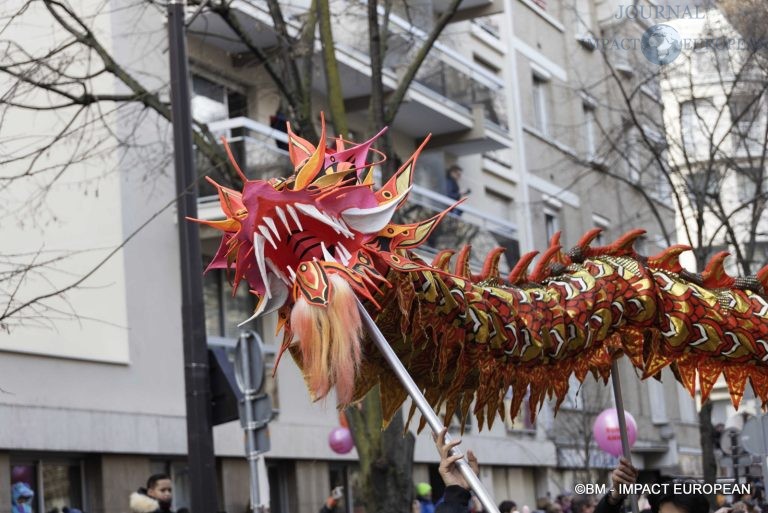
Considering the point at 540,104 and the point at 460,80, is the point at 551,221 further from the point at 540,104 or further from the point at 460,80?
the point at 460,80

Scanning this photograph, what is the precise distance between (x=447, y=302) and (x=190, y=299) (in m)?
5.85

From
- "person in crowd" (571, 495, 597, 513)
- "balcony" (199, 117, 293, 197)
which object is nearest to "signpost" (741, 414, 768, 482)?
"person in crowd" (571, 495, 597, 513)

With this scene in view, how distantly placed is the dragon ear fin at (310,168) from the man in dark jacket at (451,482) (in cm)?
108

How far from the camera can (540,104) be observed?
112ft

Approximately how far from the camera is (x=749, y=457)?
20.0 metres

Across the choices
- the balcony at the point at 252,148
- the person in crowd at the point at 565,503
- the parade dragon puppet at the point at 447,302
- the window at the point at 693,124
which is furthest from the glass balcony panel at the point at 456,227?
the parade dragon puppet at the point at 447,302

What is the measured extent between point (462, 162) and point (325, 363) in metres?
24.5

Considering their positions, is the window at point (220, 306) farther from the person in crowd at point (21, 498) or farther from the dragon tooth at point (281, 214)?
the dragon tooth at point (281, 214)

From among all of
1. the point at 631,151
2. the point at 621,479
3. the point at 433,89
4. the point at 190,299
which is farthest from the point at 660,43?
the point at 433,89

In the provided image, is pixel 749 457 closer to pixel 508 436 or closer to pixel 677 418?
pixel 508 436

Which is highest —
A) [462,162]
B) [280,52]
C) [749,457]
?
[462,162]

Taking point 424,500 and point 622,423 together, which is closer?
point 622,423

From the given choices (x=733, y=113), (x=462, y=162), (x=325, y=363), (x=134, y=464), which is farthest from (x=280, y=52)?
(x=462, y=162)

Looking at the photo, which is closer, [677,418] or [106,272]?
[106,272]
